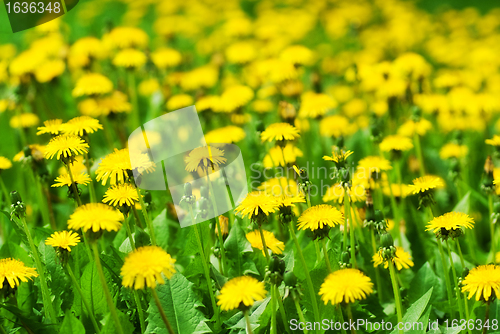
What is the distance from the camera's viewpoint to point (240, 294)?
1.18 meters

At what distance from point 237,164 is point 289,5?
5.53 meters

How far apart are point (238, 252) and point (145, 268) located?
725mm

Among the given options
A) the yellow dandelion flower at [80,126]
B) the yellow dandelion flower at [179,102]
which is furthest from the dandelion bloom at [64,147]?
the yellow dandelion flower at [179,102]

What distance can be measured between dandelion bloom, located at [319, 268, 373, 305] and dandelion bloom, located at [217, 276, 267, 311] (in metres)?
0.18

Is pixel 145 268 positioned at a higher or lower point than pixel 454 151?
Result: higher

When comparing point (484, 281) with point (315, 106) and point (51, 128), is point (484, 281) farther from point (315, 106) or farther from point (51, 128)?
point (315, 106)

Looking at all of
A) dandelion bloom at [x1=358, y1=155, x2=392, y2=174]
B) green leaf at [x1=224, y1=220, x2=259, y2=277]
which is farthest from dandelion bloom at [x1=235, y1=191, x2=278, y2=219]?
dandelion bloom at [x1=358, y1=155, x2=392, y2=174]

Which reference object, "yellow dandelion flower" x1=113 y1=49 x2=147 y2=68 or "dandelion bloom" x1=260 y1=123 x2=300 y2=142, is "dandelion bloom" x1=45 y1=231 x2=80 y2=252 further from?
"yellow dandelion flower" x1=113 y1=49 x2=147 y2=68

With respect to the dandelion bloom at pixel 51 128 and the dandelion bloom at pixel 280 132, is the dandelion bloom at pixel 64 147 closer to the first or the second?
the dandelion bloom at pixel 51 128

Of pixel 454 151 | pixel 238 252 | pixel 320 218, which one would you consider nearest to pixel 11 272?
pixel 238 252

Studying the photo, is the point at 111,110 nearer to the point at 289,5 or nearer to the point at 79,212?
the point at 79,212

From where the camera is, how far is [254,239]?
176 cm

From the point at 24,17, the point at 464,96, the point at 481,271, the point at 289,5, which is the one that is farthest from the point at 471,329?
the point at 289,5

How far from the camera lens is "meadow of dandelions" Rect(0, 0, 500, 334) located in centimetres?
143
